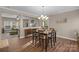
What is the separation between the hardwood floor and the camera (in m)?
2.38

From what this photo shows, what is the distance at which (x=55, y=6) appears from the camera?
2.39 m

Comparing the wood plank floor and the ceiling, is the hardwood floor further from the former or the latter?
the ceiling

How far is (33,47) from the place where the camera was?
2.53 metres

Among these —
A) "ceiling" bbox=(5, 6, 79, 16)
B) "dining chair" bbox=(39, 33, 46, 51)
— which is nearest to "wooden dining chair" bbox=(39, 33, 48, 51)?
"dining chair" bbox=(39, 33, 46, 51)

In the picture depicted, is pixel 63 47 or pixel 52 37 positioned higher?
pixel 52 37

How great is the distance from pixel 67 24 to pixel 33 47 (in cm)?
127

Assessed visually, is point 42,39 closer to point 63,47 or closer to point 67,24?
point 63,47

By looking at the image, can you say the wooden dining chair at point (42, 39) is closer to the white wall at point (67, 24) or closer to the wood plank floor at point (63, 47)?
the wood plank floor at point (63, 47)

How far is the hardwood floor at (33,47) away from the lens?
2.38 meters

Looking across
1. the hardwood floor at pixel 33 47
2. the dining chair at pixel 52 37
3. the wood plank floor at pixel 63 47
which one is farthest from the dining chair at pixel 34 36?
the dining chair at pixel 52 37

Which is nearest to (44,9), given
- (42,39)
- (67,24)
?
(67,24)

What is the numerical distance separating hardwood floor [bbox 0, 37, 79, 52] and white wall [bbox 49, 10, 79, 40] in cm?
21
